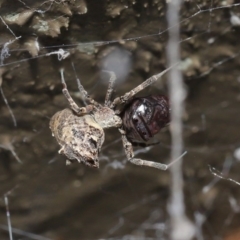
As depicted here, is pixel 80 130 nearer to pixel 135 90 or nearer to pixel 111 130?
pixel 135 90

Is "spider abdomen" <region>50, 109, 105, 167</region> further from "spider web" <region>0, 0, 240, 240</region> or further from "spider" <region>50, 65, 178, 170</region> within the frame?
"spider web" <region>0, 0, 240, 240</region>

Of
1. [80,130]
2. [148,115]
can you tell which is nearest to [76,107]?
[80,130]

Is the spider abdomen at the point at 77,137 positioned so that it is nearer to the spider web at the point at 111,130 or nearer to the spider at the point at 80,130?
the spider at the point at 80,130

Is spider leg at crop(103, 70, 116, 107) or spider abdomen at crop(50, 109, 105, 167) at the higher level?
spider leg at crop(103, 70, 116, 107)

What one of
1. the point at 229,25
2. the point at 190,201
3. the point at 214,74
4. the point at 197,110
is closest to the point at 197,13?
the point at 229,25

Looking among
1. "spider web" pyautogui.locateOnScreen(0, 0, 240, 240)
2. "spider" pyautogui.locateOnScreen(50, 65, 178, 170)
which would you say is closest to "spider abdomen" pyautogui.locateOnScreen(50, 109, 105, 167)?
"spider" pyautogui.locateOnScreen(50, 65, 178, 170)

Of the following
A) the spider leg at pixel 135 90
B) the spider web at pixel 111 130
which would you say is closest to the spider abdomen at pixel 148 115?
the spider leg at pixel 135 90
